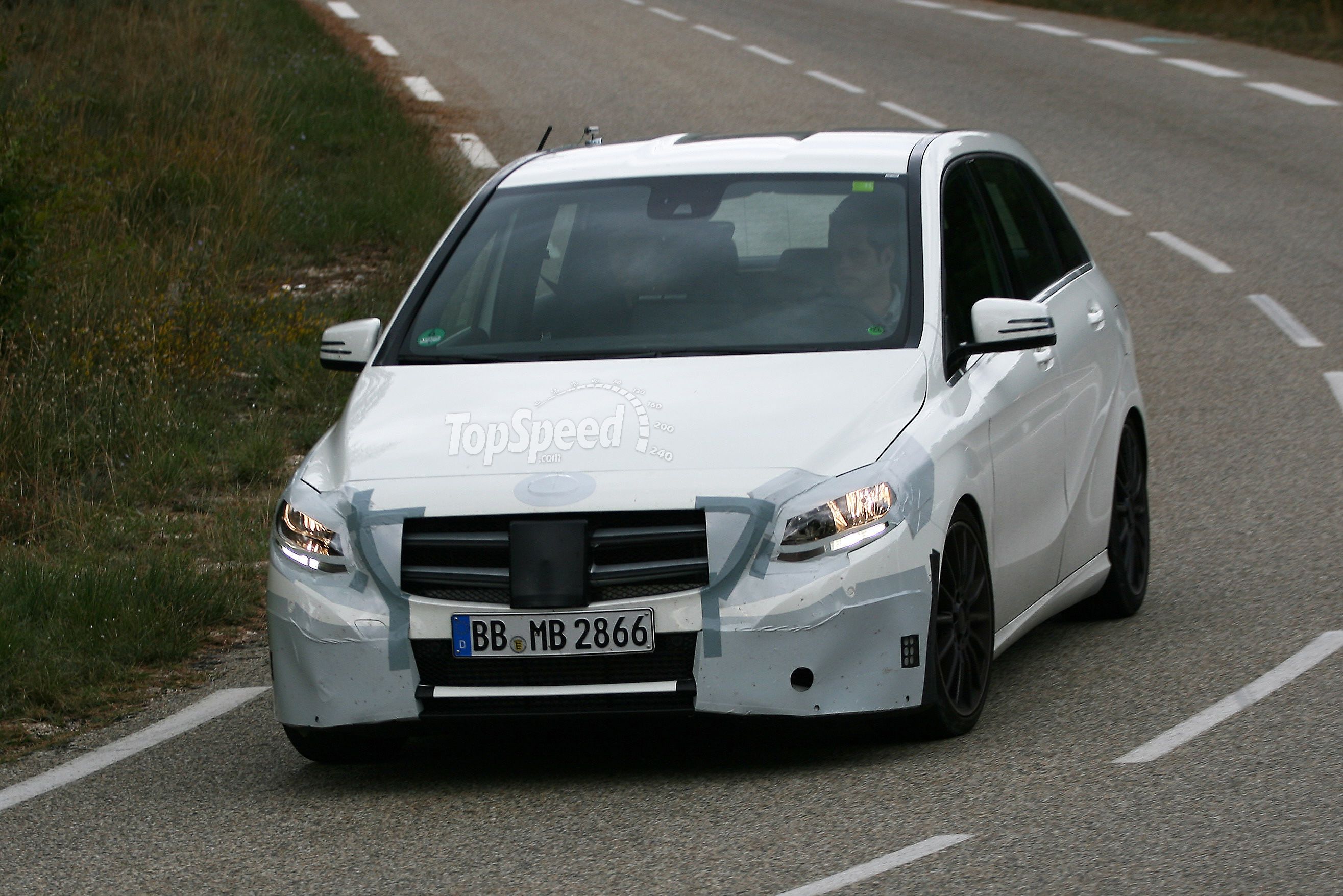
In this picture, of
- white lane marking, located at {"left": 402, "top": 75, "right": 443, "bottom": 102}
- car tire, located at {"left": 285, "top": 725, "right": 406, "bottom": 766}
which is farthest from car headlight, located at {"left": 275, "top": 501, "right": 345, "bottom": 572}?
white lane marking, located at {"left": 402, "top": 75, "right": 443, "bottom": 102}

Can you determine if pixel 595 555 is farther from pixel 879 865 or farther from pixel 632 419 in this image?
pixel 879 865

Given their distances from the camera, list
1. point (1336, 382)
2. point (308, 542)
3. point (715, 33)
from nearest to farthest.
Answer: point (308, 542), point (1336, 382), point (715, 33)

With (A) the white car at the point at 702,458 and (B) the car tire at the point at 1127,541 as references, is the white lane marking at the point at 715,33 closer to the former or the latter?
(B) the car tire at the point at 1127,541

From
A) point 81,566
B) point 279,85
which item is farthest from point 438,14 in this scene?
point 81,566

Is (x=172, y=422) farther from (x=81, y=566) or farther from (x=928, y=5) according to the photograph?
→ (x=928, y=5)

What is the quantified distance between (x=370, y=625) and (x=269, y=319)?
809 cm

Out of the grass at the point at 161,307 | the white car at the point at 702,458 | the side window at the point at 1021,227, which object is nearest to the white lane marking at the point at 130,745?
the grass at the point at 161,307

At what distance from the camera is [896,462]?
5992 mm

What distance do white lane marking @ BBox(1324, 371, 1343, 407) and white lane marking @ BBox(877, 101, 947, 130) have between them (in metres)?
10.3

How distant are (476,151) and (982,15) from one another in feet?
57.4

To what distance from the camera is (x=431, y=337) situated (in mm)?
7000

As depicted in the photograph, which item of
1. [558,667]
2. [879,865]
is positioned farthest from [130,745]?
[879,865]

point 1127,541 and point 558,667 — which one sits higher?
point 558,667

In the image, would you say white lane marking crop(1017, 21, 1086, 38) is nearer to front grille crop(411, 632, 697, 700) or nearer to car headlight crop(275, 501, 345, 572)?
car headlight crop(275, 501, 345, 572)
